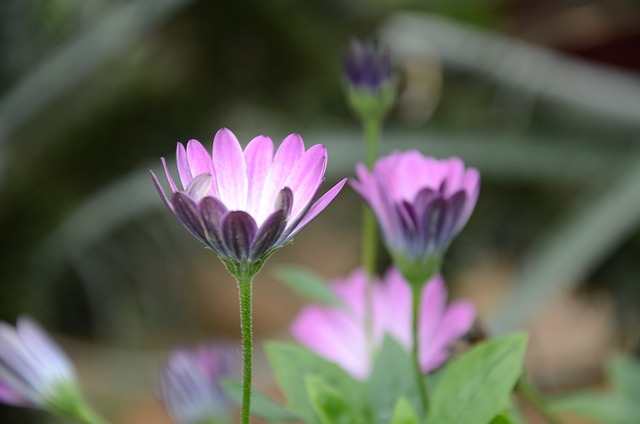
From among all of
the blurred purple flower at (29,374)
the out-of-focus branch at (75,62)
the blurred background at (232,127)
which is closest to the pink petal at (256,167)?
the blurred purple flower at (29,374)

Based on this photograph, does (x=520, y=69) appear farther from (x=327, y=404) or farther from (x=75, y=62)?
(x=327, y=404)

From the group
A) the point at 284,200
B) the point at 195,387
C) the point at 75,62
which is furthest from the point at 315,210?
the point at 75,62

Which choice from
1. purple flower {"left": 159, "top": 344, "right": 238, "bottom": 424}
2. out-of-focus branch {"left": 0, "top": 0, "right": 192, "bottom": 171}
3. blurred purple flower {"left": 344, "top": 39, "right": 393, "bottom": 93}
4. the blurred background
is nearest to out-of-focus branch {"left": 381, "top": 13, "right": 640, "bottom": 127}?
the blurred background

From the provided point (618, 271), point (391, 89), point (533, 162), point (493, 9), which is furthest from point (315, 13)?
point (391, 89)

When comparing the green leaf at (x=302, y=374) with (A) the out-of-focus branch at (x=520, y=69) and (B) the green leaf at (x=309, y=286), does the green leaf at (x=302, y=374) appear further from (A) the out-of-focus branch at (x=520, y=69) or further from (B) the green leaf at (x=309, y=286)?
(A) the out-of-focus branch at (x=520, y=69)

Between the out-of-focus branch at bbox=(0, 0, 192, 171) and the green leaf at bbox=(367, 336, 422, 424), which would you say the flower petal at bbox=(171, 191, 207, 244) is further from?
the out-of-focus branch at bbox=(0, 0, 192, 171)
